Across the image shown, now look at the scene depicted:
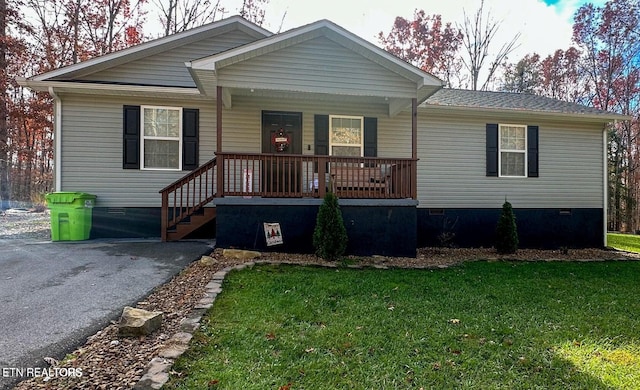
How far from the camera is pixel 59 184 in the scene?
24.3ft

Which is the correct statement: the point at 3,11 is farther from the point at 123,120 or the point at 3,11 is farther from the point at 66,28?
the point at 123,120

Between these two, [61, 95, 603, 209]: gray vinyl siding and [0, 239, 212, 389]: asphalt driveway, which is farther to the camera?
[61, 95, 603, 209]: gray vinyl siding

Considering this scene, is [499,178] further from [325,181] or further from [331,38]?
[331,38]

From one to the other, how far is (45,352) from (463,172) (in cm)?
878

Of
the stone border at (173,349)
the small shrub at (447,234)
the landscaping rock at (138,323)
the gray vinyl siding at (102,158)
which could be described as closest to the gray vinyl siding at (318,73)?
the gray vinyl siding at (102,158)

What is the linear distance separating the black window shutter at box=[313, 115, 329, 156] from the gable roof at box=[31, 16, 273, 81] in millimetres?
2562

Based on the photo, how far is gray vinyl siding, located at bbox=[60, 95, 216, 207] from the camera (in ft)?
24.6

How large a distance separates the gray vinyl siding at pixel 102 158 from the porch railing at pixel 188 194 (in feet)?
1.40

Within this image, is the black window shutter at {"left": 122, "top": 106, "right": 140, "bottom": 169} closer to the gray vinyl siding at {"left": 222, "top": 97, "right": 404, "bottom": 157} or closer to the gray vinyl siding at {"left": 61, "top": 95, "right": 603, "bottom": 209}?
the gray vinyl siding at {"left": 61, "top": 95, "right": 603, "bottom": 209}

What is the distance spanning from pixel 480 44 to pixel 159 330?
2204 centimetres

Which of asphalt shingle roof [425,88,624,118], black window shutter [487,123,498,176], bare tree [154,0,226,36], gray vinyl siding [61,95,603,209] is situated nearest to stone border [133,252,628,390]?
gray vinyl siding [61,95,603,209]

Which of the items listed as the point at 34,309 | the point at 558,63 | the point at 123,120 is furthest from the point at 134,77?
the point at 558,63

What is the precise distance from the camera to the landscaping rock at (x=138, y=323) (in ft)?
9.33

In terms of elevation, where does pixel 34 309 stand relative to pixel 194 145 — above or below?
below
